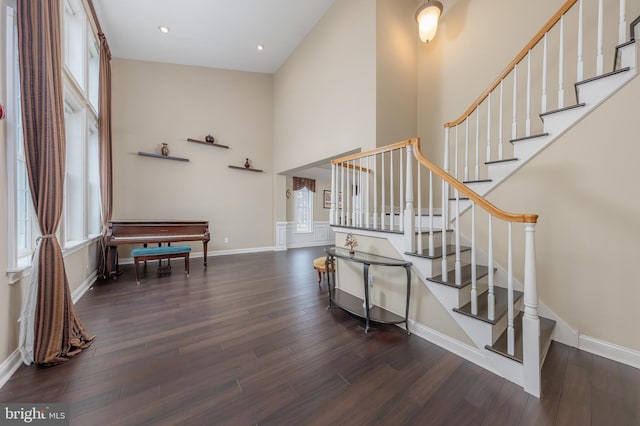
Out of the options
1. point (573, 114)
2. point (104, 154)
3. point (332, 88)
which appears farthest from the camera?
point (332, 88)

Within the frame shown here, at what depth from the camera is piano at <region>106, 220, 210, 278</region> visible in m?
3.55

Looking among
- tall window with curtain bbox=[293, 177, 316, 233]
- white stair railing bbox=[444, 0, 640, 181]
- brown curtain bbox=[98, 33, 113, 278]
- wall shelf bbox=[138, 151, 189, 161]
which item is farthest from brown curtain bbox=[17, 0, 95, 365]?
tall window with curtain bbox=[293, 177, 316, 233]

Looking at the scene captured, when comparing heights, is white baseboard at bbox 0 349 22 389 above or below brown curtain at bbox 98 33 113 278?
below

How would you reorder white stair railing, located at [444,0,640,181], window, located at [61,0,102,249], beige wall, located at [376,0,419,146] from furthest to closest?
1. beige wall, located at [376,0,419,146]
2. window, located at [61,0,102,249]
3. white stair railing, located at [444,0,640,181]

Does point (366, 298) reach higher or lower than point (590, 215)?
lower

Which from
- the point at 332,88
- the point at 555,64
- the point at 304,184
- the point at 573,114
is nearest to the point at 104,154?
the point at 332,88

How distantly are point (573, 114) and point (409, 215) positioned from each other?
1.53 m

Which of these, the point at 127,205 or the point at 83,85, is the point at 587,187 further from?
the point at 127,205

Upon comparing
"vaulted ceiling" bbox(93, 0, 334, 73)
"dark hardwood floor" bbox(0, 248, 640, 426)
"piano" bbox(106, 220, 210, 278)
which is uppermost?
"vaulted ceiling" bbox(93, 0, 334, 73)

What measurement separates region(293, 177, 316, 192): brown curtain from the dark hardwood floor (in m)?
4.57

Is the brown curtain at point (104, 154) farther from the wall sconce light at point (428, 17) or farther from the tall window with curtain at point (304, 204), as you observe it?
the wall sconce light at point (428, 17)

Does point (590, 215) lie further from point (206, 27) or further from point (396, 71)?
point (206, 27)

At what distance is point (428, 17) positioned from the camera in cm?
307

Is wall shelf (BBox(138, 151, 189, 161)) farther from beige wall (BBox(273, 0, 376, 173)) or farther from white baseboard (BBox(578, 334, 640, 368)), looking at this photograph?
white baseboard (BBox(578, 334, 640, 368))
